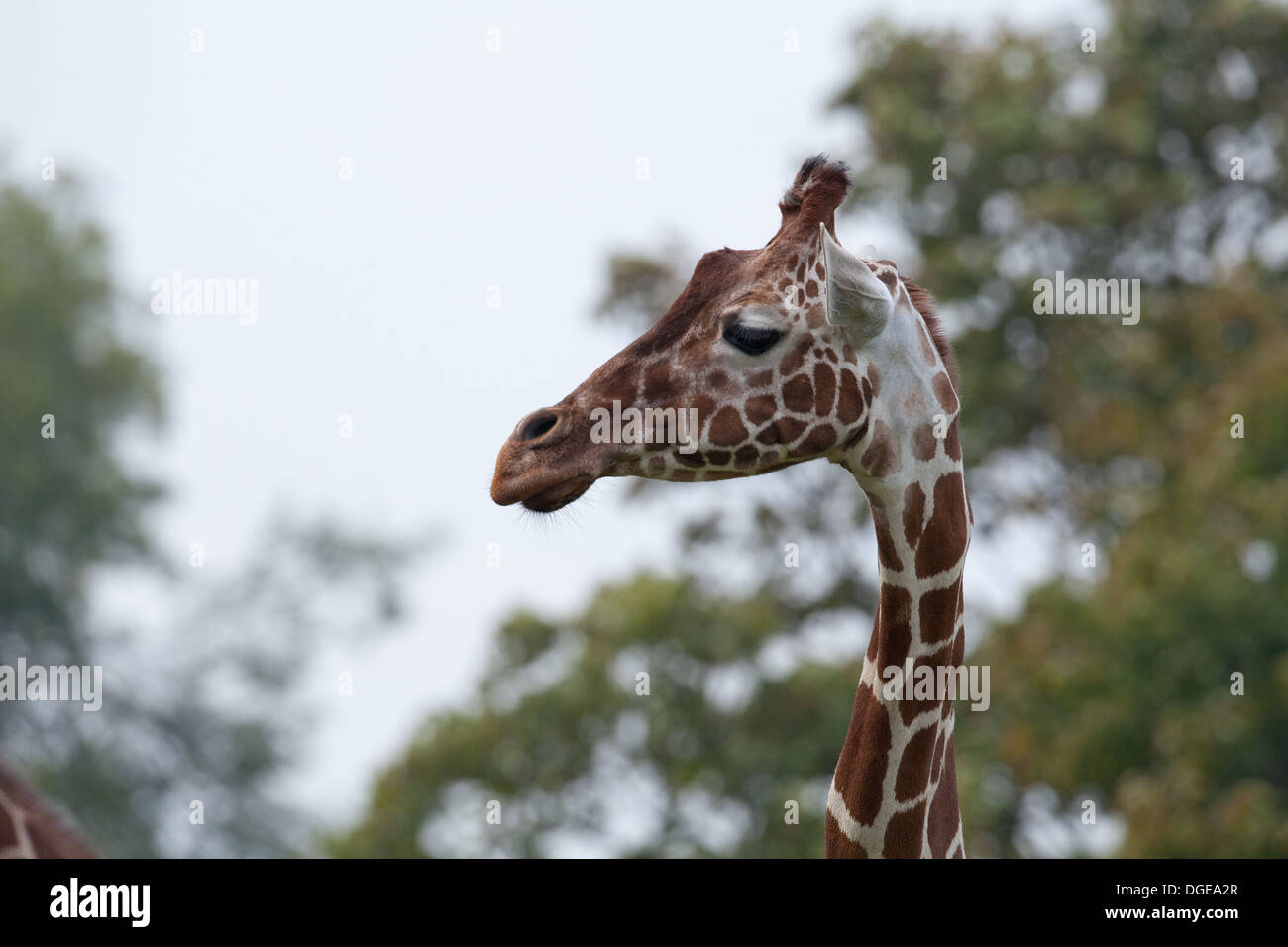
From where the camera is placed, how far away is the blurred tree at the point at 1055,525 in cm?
1798

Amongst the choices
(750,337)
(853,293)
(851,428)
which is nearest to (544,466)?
(750,337)

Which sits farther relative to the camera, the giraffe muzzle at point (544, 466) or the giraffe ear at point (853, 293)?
the giraffe ear at point (853, 293)

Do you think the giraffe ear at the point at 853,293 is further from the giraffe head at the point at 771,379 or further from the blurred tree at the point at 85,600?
the blurred tree at the point at 85,600

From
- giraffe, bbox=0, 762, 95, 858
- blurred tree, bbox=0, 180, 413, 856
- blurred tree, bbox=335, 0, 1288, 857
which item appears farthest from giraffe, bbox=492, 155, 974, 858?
blurred tree, bbox=0, 180, 413, 856

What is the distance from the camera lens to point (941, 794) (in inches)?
226

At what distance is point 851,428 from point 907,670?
30.9 inches

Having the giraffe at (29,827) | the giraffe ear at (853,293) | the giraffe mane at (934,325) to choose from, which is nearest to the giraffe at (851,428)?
the giraffe ear at (853,293)

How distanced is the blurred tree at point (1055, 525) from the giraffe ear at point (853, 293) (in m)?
11.5

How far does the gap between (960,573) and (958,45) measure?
77.2ft

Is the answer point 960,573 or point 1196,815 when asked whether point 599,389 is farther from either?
point 1196,815

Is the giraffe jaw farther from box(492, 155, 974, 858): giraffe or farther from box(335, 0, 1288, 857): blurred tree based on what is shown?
box(335, 0, 1288, 857): blurred tree
